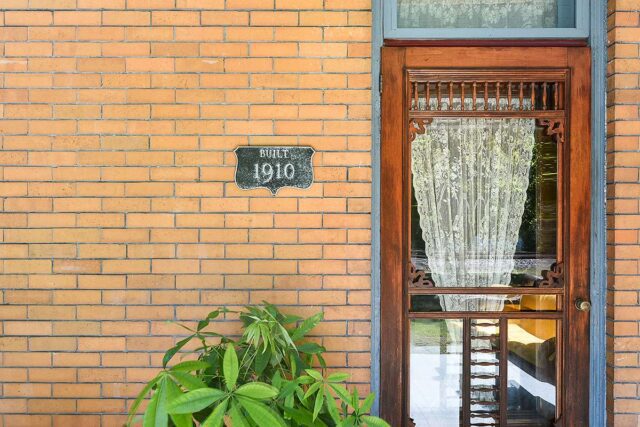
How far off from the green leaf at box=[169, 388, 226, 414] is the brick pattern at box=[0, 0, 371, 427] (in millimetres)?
957

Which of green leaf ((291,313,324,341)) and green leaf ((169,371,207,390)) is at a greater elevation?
green leaf ((291,313,324,341))

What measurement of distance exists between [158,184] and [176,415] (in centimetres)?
126

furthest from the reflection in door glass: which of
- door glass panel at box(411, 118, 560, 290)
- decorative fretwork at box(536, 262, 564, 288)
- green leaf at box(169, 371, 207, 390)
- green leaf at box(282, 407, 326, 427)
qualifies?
green leaf at box(169, 371, 207, 390)

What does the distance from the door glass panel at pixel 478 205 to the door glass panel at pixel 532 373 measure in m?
0.26

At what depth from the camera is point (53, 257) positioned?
2.67m

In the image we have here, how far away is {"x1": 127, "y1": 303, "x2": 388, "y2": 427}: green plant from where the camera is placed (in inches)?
67.1

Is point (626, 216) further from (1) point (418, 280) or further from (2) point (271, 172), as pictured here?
(2) point (271, 172)

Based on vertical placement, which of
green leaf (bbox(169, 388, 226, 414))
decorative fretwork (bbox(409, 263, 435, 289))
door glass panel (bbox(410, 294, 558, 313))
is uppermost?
decorative fretwork (bbox(409, 263, 435, 289))

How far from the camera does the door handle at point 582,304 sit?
273 cm

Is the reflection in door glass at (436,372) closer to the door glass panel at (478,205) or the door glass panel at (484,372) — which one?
the door glass panel at (484,372)

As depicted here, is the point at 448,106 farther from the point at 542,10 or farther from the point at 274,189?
the point at 274,189

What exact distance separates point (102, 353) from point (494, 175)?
88.0 inches

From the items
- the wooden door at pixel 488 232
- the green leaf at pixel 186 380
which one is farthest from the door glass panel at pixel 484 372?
the green leaf at pixel 186 380

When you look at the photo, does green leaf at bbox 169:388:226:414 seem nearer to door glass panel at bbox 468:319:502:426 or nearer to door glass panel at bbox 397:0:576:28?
door glass panel at bbox 468:319:502:426
